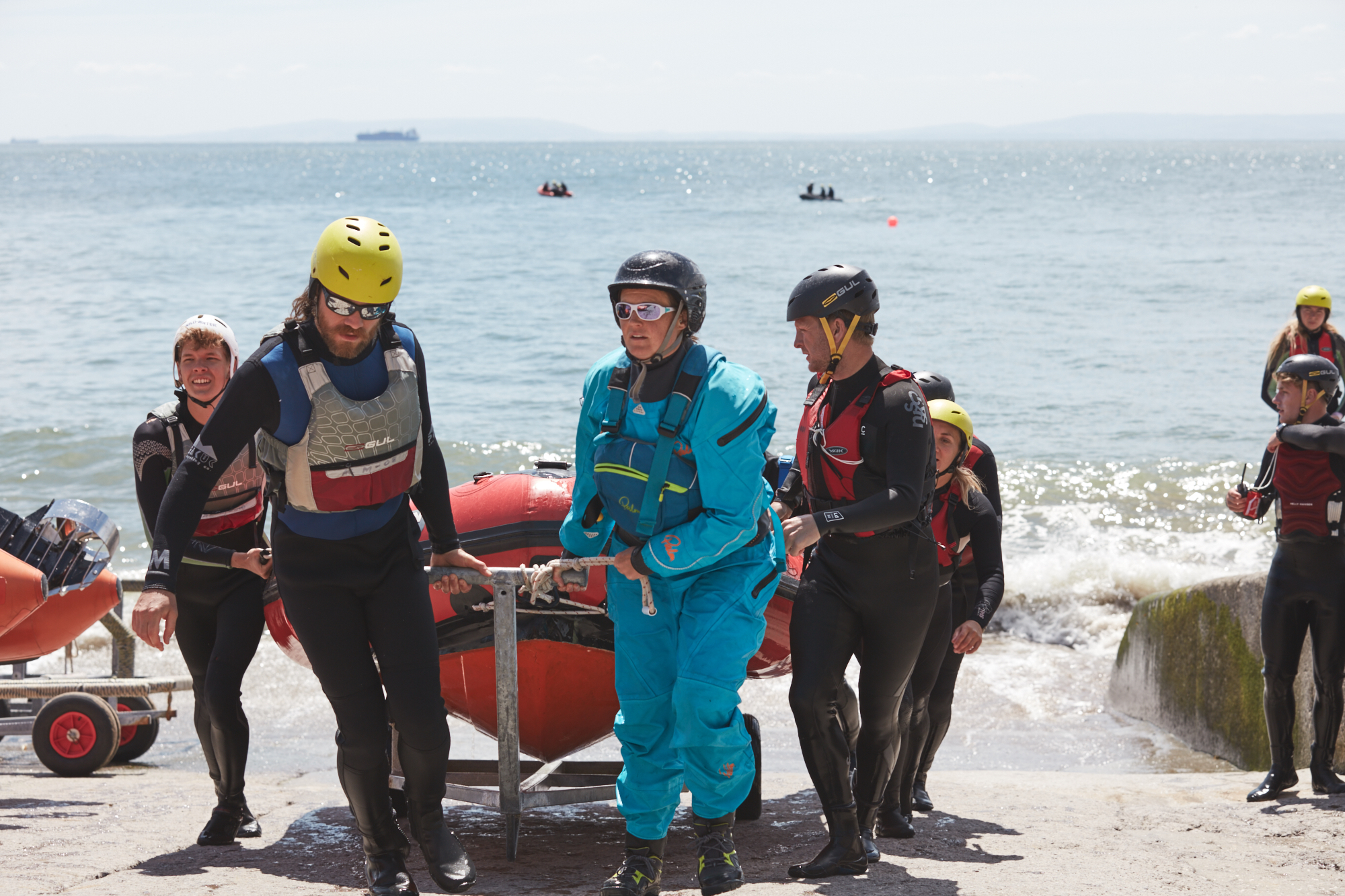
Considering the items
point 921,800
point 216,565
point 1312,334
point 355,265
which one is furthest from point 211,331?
point 1312,334

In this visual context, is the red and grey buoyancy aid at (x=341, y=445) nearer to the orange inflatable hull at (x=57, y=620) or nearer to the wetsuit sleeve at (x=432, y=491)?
the wetsuit sleeve at (x=432, y=491)

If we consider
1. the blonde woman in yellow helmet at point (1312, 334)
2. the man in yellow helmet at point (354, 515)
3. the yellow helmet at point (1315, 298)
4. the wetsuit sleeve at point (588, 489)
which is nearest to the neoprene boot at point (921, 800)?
the wetsuit sleeve at point (588, 489)

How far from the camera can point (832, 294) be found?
12.6 ft

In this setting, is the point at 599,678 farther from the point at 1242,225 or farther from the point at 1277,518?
the point at 1242,225

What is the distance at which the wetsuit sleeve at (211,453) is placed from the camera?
3.27 meters

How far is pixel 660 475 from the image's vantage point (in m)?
3.39

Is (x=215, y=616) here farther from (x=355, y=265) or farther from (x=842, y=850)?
(x=842, y=850)

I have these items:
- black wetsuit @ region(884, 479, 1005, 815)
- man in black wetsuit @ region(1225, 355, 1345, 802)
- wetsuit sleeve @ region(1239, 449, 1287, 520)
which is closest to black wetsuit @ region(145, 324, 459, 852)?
black wetsuit @ region(884, 479, 1005, 815)

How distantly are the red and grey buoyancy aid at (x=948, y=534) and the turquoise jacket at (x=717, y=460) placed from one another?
1.16m

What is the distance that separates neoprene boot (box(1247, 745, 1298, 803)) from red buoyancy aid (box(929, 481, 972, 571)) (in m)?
1.51

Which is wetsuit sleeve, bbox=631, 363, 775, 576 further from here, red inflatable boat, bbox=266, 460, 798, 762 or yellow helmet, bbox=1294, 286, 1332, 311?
yellow helmet, bbox=1294, 286, 1332, 311

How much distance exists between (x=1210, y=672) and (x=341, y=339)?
16.9 ft

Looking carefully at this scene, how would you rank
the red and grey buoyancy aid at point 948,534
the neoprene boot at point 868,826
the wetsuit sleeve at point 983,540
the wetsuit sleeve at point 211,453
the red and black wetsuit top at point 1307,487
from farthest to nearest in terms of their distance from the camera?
the red and black wetsuit top at point 1307,487, the wetsuit sleeve at point 983,540, the red and grey buoyancy aid at point 948,534, the neoprene boot at point 868,826, the wetsuit sleeve at point 211,453

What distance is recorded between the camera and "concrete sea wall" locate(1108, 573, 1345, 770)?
6285mm
